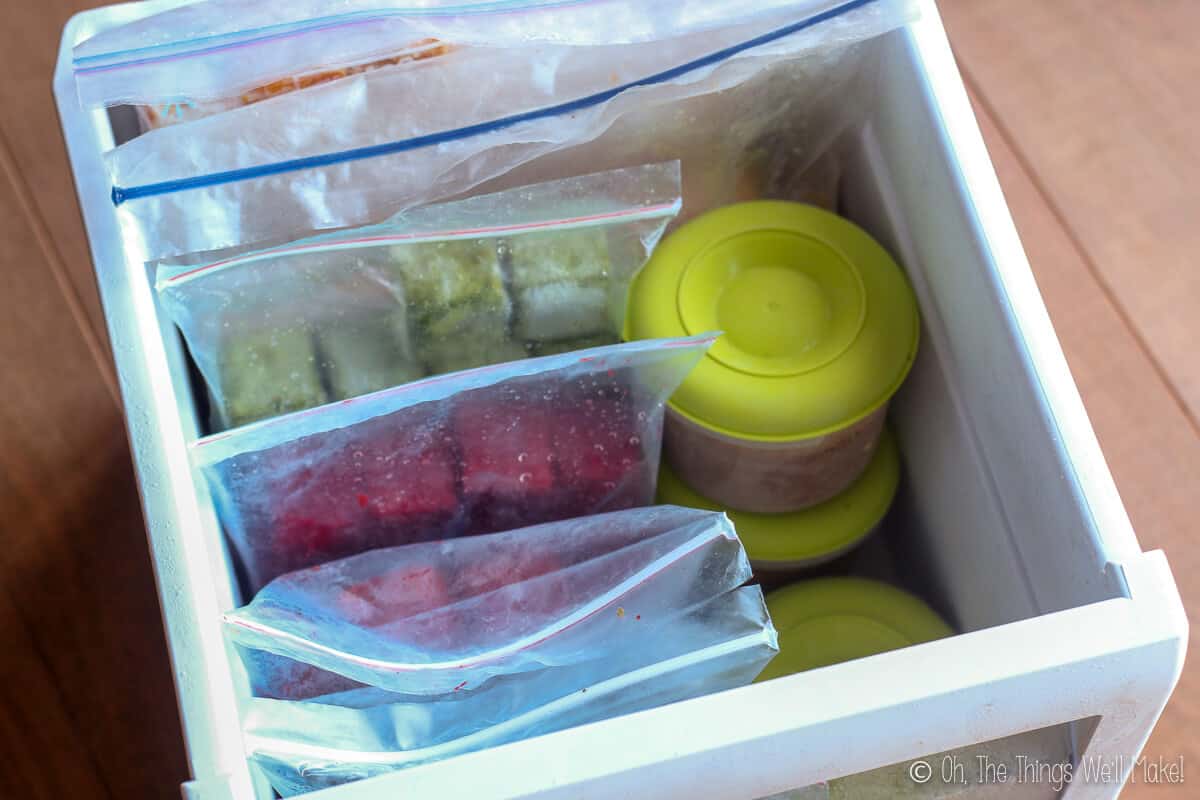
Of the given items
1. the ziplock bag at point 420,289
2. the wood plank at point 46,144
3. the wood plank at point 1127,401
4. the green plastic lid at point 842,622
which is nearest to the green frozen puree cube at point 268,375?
the ziplock bag at point 420,289

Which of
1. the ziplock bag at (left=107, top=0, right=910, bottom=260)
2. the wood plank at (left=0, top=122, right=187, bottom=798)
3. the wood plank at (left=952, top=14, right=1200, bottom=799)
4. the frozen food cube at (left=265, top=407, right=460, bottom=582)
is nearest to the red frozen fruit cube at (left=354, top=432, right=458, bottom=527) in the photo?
the frozen food cube at (left=265, top=407, right=460, bottom=582)

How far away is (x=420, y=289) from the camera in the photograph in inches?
23.4

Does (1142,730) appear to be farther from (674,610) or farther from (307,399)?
(307,399)

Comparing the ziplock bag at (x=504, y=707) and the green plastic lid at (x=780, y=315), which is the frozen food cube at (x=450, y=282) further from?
the ziplock bag at (x=504, y=707)

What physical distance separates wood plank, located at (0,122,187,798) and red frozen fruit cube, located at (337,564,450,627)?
13.4 inches

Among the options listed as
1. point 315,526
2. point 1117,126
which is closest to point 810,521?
point 315,526

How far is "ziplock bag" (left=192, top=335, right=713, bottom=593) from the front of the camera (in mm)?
Result: 549

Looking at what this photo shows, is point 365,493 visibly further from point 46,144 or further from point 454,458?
point 46,144

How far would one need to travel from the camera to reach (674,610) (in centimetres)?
51

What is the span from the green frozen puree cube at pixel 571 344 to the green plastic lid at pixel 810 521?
86mm

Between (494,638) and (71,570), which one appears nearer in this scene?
(494,638)

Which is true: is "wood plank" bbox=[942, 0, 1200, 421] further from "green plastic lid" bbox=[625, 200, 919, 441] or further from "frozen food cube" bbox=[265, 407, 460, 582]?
"frozen food cube" bbox=[265, 407, 460, 582]

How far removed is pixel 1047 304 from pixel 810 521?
35 centimetres

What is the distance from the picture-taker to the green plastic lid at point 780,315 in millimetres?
592
